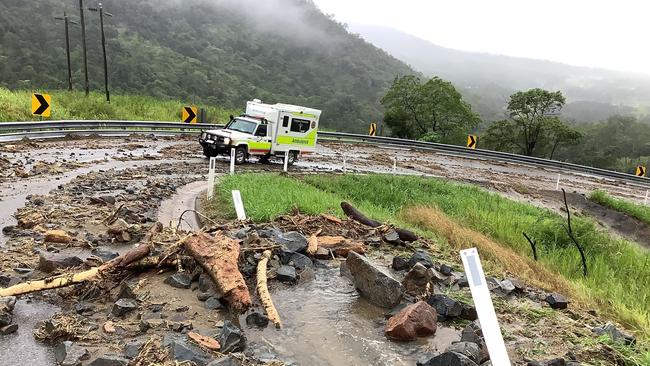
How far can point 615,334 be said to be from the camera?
16.4 ft

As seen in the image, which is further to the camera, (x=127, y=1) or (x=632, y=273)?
(x=127, y=1)

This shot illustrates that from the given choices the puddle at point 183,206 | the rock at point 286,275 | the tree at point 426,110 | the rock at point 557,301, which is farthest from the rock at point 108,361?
the tree at point 426,110

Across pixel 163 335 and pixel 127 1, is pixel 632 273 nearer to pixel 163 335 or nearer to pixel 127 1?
pixel 163 335

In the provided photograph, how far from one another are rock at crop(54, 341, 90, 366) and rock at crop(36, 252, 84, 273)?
1.87m

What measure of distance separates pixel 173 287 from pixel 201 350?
1.60m

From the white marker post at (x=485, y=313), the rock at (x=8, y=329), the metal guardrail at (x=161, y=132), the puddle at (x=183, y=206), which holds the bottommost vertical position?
the metal guardrail at (x=161, y=132)

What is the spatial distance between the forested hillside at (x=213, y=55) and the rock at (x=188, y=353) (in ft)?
157

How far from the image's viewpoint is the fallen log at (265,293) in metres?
5.09

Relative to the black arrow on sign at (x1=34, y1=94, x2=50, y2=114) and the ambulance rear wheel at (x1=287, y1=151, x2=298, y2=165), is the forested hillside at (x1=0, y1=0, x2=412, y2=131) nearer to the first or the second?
the black arrow on sign at (x1=34, y1=94, x2=50, y2=114)

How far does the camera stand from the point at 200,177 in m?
15.0

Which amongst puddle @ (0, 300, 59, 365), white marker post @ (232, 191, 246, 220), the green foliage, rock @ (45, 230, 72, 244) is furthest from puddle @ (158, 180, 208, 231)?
the green foliage

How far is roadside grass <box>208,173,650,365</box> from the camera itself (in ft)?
23.4

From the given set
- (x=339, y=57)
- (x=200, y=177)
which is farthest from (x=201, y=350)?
(x=339, y=57)

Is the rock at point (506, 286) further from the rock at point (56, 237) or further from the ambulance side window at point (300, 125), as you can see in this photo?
the ambulance side window at point (300, 125)
